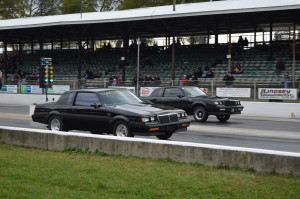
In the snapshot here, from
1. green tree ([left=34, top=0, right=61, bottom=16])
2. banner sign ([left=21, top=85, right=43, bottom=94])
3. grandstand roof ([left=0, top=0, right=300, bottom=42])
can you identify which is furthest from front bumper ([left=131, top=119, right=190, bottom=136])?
green tree ([left=34, top=0, right=61, bottom=16])

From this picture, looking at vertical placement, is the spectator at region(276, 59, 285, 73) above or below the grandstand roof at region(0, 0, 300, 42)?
below

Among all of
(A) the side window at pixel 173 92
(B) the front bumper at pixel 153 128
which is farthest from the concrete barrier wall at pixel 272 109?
(B) the front bumper at pixel 153 128

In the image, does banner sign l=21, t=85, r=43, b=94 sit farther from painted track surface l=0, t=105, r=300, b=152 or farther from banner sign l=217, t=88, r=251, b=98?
painted track surface l=0, t=105, r=300, b=152

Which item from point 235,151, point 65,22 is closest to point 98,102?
point 235,151

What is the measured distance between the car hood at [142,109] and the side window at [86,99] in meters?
0.96

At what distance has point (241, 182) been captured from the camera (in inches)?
288

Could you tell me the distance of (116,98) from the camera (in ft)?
47.2

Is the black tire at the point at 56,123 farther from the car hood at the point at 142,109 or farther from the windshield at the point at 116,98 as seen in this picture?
the car hood at the point at 142,109

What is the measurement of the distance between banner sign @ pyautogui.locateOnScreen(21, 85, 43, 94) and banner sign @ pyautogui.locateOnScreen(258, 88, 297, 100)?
56.8 ft

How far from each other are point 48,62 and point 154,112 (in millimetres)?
17272

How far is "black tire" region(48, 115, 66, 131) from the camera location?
15.3 metres

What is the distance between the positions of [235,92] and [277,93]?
229 cm

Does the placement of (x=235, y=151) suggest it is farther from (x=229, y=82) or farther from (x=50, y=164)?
(x=229, y=82)

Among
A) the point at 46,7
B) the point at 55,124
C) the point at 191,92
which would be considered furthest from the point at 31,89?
the point at 46,7
